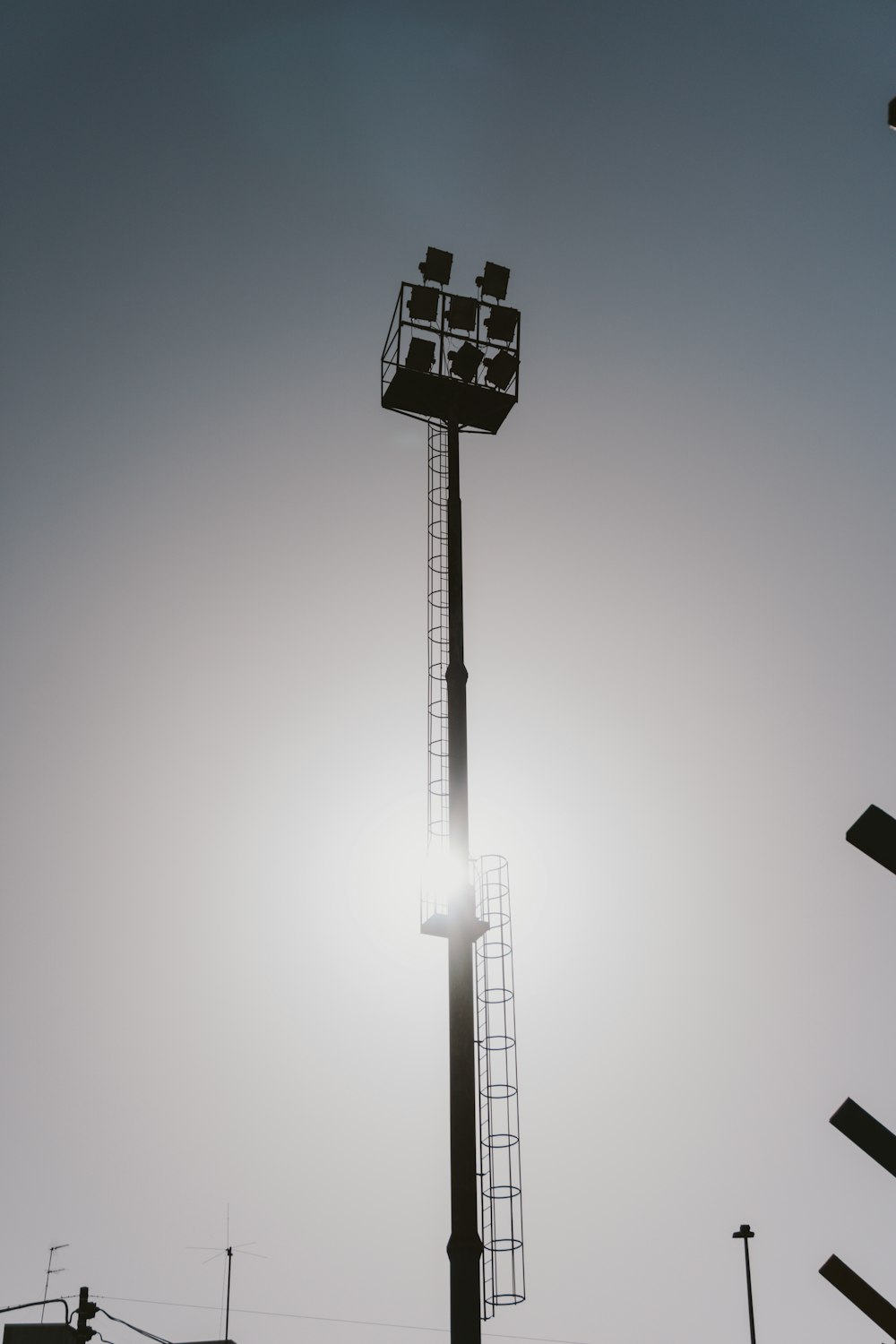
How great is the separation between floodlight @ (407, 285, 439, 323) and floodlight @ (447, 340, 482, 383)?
3.16ft

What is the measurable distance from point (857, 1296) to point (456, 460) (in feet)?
75.2

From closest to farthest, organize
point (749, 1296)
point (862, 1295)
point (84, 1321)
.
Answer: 1. point (862, 1295)
2. point (84, 1321)
3. point (749, 1296)

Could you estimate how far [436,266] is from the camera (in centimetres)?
2580

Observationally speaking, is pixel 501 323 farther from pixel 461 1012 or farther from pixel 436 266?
pixel 461 1012

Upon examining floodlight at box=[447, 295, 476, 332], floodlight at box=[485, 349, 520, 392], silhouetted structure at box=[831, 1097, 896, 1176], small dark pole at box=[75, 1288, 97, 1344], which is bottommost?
small dark pole at box=[75, 1288, 97, 1344]

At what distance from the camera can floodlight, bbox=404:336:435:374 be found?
25.8 metres

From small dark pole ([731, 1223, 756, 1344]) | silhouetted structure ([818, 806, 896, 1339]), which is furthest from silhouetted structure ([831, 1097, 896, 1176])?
small dark pole ([731, 1223, 756, 1344])

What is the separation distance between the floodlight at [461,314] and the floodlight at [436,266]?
1.99ft

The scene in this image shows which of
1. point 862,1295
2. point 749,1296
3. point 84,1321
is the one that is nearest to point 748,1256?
point 749,1296

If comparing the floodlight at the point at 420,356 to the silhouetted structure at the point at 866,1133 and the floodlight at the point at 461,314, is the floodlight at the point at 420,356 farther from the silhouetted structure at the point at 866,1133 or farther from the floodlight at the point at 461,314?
the silhouetted structure at the point at 866,1133

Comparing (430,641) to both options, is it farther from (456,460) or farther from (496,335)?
(496,335)

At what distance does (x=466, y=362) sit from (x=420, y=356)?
1088 mm

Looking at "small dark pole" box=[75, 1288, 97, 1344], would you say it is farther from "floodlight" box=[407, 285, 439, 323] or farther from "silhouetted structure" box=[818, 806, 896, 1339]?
"silhouetted structure" box=[818, 806, 896, 1339]

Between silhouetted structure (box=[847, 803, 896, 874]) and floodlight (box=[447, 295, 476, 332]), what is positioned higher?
floodlight (box=[447, 295, 476, 332])
